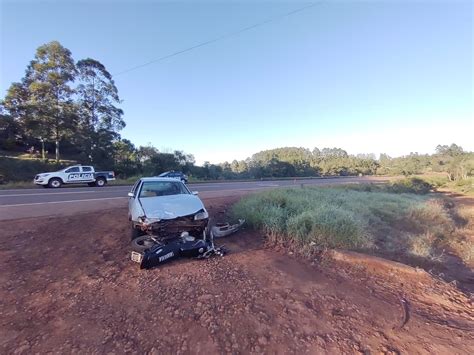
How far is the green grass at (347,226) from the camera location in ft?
21.2

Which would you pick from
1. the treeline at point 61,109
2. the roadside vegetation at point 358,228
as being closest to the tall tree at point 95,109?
the treeline at point 61,109

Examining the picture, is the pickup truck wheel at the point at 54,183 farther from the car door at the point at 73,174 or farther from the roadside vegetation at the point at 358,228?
the roadside vegetation at the point at 358,228

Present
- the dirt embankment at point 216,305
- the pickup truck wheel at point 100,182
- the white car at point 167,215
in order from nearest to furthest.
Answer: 1. the dirt embankment at point 216,305
2. the white car at point 167,215
3. the pickup truck wheel at point 100,182

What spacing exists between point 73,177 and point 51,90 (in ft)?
41.1

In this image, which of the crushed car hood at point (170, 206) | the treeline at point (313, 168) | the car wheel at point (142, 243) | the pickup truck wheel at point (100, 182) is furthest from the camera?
the treeline at point (313, 168)

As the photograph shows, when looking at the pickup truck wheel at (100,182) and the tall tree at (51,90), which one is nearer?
the pickup truck wheel at (100,182)

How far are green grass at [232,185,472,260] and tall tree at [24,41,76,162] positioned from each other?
2426 centimetres

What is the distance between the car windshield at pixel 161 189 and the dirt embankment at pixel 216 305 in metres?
1.44

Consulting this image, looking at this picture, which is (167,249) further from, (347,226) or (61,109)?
(61,109)

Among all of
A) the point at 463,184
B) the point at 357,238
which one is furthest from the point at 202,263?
the point at 463,184

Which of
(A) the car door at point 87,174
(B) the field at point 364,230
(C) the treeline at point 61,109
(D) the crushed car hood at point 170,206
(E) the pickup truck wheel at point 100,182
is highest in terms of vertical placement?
(C) the treeline at point 61,109

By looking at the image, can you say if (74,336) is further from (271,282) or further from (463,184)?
(463,184)

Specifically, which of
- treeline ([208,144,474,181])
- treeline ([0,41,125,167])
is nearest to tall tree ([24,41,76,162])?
treeline ([0,41,125,167])

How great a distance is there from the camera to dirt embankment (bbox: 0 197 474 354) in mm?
2893
